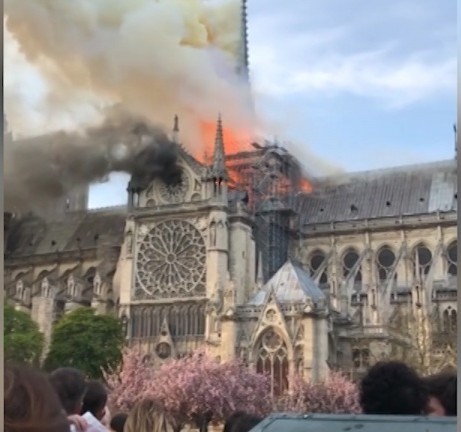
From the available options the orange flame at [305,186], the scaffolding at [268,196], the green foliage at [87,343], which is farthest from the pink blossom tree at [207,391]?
the orange flame at [305,186]

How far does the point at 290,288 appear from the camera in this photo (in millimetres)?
20406

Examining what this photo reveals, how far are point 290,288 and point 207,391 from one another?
19.7 ft

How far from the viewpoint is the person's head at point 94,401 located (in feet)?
9.50

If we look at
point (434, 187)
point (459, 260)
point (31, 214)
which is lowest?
point (459, 260)

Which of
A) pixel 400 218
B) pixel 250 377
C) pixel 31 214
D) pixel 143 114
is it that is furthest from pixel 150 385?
pixel 400 218

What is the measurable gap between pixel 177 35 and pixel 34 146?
7.64ft

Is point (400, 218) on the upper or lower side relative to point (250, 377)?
upper

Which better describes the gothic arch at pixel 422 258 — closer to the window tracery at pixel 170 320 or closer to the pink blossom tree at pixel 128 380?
the window tracery at pixel 170 320

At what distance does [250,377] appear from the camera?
16.8m

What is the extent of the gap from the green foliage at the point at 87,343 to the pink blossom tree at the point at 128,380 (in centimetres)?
45

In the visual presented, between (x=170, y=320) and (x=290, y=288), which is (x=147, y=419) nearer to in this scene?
(x=290, y=288)

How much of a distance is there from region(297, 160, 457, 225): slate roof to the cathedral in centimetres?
5

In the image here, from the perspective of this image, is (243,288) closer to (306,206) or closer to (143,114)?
(306,206)

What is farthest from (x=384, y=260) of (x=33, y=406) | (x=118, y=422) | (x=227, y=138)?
(x=33, y=406)
